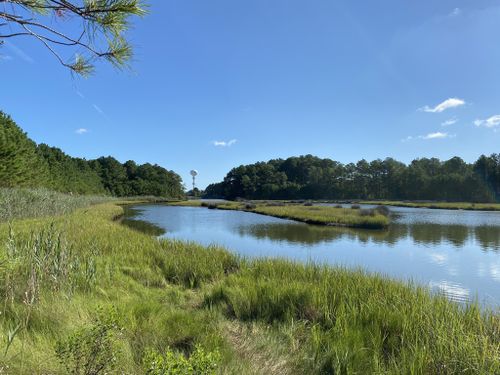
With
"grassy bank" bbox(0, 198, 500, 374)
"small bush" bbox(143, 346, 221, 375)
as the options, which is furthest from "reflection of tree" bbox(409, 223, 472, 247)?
"small bush" bbox(143, 346, 221, 375)

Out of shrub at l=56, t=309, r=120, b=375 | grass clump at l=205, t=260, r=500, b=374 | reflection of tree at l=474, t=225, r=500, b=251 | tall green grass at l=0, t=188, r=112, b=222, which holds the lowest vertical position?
reflection of tree at l=474, t=225, r=500, b=251

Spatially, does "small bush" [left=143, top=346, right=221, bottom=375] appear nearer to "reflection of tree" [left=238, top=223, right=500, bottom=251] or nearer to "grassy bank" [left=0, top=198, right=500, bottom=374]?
"grassy bank" [left=0, top=198, right=500, bottom=374]

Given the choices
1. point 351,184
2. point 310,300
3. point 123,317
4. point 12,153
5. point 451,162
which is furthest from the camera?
point 351,184

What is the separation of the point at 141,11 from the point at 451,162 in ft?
343

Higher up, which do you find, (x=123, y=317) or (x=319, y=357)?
(x=123, y=317)

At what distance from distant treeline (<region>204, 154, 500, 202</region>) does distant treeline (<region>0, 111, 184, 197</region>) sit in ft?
88.8

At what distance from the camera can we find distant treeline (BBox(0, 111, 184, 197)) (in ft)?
98.2

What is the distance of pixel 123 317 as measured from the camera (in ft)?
13.5

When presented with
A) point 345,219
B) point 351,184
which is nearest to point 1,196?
point 345,219

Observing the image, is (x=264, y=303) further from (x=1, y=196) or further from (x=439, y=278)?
(x=1, y=196)

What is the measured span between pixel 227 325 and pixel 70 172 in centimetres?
6873

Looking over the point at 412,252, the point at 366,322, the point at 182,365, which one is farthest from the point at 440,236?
the point at 182,365

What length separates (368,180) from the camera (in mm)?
99000

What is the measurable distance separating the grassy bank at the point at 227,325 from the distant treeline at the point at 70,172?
27057 millimetres
